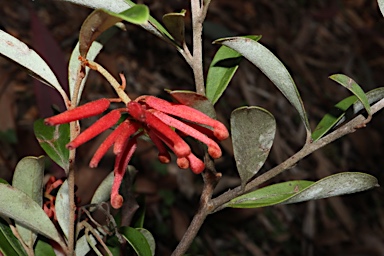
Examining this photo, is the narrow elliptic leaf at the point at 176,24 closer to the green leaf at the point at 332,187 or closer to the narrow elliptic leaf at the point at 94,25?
the narrow elliptic leaf at the point at 94,25

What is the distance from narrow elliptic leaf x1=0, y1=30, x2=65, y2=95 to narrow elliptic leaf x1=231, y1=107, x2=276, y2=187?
19 cm

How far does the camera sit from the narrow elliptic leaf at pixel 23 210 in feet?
2.25

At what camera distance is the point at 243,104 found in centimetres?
228

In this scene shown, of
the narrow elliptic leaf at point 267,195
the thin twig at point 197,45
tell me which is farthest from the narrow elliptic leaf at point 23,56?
the narrow elliptic leaf at point 267,195

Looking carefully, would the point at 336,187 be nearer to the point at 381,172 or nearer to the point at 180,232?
the point at 180,232

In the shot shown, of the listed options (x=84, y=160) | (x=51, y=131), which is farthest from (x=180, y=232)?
(x=51, y=131)

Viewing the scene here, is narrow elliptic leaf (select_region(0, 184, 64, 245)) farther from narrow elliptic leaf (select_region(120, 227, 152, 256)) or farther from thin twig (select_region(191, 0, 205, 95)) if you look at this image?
thin twig (select_region(191, 0, 205, 95))

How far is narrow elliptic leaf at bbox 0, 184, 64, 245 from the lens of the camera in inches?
27.0

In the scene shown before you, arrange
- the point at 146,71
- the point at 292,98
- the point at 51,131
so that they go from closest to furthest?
1. the point at 292,98
2. the point at 51,131
3. the point at 146,71

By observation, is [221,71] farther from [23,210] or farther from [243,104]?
[243,104]

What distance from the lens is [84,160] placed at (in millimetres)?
1781

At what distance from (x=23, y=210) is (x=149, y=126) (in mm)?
195

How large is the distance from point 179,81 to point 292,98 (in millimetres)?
1725

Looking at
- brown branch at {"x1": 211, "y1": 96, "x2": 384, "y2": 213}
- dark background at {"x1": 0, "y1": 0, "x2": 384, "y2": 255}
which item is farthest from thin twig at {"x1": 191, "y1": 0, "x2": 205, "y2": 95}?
dark background at {"x1": 0, "y1": 0, "x2": 384, "y2": 255}
